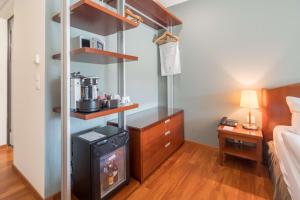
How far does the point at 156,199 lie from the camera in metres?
1.51

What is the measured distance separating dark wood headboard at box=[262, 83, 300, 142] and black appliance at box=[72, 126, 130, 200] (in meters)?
1.88

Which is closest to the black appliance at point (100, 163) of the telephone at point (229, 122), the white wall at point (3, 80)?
the telephone at point (229, 122)

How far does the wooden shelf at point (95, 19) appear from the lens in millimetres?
1155

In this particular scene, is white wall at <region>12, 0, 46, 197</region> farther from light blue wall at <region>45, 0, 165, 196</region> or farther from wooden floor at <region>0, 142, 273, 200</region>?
wooden floor at <region>0, 142, 273, 200</region>

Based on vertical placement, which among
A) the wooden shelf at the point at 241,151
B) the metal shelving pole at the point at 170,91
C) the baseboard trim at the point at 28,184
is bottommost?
the baseboard trim at the point at 28,184

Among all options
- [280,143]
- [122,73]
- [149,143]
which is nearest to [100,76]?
[122,73]

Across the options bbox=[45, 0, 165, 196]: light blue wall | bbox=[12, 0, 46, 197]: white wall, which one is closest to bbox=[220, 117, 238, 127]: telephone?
bbox=[45, 0, 165, 196]: light blue wall

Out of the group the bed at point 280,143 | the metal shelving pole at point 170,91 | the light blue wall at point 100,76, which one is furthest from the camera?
the metal shelving pole at point 170,91

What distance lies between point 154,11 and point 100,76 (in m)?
1.36

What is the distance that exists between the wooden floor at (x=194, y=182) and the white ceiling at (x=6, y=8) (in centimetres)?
222

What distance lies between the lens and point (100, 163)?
4.58 ft

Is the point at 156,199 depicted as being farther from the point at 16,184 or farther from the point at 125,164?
the point at 16,184

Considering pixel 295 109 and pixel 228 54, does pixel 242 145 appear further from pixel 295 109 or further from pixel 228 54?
pixel 228 54

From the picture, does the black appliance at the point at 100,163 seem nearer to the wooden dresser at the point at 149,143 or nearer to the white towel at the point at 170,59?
the wooden dresser at the point at 149,143
